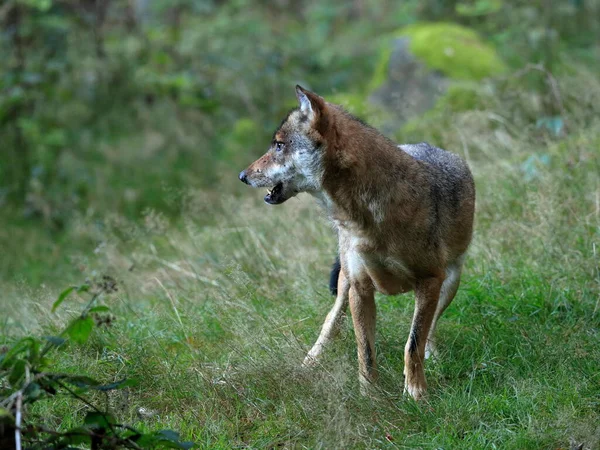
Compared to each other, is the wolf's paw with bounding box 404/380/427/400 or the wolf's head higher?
the wolf's head

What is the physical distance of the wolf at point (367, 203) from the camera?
505 cm

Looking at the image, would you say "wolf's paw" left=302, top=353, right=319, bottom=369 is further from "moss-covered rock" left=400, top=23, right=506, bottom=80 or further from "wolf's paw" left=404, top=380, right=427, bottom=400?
"moss-covered rock" left=400, top=23, right=506, bottom=80

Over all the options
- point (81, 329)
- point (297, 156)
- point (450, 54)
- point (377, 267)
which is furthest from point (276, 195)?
point (450, 54)

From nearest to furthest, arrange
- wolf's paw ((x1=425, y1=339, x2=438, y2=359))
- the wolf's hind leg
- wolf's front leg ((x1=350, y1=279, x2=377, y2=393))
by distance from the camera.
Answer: wolf's front leg ((x1=350, y1=279, x2=377, y2=393)), wolf's paw ((x1=425, y1=339, x2=438, y2=359)), the wolf's hind leg

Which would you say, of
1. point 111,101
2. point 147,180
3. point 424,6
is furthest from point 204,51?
point 424,6

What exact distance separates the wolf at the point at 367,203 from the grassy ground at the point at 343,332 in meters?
0.34

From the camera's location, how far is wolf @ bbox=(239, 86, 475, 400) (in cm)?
505

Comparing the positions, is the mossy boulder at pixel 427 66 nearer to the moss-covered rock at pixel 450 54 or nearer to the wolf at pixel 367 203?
the moss-covered rock at pixel 450 54

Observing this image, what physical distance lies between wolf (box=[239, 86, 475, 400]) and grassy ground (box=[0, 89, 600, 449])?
1.12 feet

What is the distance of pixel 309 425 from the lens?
A: 4.73 meters

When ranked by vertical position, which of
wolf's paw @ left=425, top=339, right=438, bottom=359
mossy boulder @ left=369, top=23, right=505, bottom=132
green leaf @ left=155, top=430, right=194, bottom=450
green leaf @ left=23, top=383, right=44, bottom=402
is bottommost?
mossy boulder @ left=369, top=23, right=505, bottom=132

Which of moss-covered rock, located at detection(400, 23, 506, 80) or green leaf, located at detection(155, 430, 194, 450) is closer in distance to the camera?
green leaf, located at detection(155, 430, 194, 450)

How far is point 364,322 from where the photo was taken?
5406 mm

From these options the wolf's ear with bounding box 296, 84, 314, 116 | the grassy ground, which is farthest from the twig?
the wolf's ear with bounding box 296, 84, 314, 116
